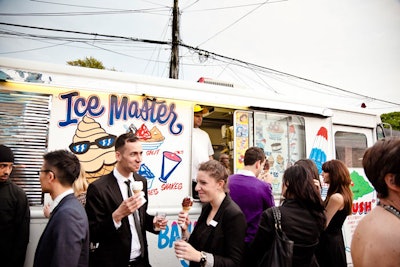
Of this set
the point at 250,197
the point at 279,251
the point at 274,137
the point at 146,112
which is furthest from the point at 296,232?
the point at 274,137

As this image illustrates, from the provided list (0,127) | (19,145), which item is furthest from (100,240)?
(0,127)

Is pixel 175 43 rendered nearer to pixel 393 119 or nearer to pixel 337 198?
pixel 337 198

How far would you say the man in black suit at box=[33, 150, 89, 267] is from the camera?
195cm

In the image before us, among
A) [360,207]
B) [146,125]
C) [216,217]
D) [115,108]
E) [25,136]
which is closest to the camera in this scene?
[216,217]

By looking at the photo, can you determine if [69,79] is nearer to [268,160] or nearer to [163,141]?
[163,141]

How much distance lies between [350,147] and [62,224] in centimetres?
534

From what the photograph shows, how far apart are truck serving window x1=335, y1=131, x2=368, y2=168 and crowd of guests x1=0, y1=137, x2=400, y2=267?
2.22m

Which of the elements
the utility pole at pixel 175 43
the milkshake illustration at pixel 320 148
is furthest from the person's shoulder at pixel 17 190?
the utility pole at pixel 175 43

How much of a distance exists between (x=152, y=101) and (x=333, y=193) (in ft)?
8.59

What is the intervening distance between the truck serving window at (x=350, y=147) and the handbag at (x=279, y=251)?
3.64 m

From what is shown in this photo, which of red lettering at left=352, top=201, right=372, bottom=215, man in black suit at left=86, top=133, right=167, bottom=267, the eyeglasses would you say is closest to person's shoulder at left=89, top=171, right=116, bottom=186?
man in black suit at left=86, top=133, right=167, bottom=267

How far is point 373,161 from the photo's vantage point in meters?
1.62

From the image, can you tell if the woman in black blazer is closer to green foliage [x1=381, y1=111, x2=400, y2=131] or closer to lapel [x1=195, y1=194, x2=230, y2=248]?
lapel [x1=195, y1=194, x2=230, y2=248]

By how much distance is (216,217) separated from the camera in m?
2.53
